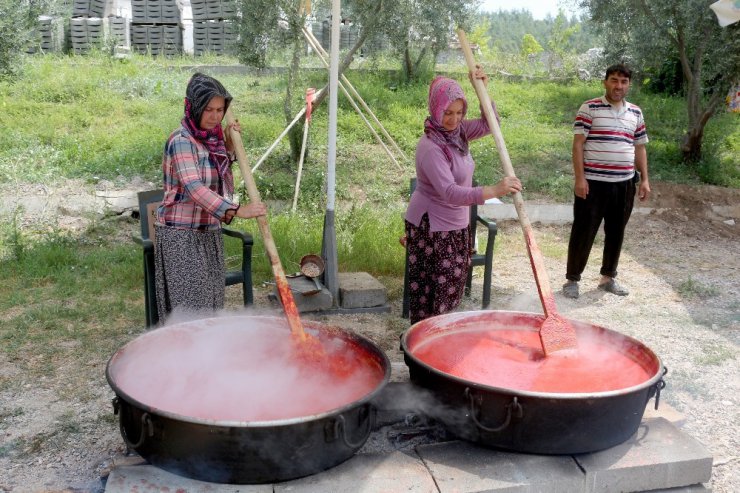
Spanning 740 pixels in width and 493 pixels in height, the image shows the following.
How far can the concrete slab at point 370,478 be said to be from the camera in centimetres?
250

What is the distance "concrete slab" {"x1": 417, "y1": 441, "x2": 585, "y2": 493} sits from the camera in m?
2.57

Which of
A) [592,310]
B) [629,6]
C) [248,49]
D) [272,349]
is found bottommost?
[592,310]

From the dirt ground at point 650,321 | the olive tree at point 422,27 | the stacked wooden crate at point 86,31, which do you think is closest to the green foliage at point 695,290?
the dirt ground at point 650,321

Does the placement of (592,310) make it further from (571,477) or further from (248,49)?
(248,49)

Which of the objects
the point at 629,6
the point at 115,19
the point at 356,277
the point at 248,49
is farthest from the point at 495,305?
the point at 115,19

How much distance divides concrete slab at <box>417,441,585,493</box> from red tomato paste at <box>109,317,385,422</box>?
0.39m

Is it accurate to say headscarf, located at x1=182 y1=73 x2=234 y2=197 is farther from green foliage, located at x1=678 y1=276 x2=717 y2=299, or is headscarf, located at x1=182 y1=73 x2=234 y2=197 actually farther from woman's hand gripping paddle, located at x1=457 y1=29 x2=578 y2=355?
green foliage, located at x1=678 y1=276 x2=717 y2=299

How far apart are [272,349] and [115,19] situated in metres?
15.0

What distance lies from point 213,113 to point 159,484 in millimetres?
1586

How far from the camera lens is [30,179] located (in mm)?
7559

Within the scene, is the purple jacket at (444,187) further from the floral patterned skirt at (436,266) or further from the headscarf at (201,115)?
the headscarf at (201,115)

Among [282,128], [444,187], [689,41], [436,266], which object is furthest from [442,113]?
[689,41]

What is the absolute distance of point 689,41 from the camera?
8992 mm

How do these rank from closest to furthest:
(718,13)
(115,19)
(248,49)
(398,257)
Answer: (398,257), (718,13), (248,49), (115,19)
